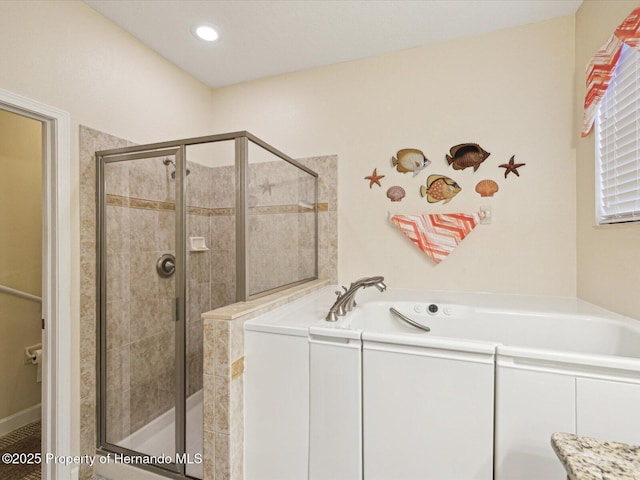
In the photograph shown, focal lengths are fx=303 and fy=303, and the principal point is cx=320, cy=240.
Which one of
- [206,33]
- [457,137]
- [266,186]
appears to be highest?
[206,33]

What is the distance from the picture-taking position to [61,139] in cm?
161

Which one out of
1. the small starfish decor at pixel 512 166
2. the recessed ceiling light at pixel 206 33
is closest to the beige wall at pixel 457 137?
the small starfish decor at pixel 512 166

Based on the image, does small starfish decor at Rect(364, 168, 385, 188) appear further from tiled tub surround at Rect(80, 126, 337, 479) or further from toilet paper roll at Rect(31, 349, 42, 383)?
toilet paper roll at Rect(31, 349, 42, 383)

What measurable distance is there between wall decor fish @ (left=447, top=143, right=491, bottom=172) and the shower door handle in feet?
6.36

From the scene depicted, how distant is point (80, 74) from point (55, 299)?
1.26m

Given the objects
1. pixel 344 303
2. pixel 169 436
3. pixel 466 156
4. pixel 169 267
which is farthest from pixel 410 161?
pixel 169 436

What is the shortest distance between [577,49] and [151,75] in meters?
2.84

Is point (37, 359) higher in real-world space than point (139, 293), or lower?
lower

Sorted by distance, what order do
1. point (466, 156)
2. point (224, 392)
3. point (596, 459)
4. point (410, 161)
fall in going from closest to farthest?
point (596, 459) → point (224, 392) → point (466, 156) → point (410, 161)

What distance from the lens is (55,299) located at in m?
1.59

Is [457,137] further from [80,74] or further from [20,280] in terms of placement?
[20,280]

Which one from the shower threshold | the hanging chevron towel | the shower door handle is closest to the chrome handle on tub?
the hanging chevron towel

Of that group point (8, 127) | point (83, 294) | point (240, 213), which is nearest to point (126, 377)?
point (83, 294)

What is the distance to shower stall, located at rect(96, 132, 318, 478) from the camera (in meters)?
1.61
